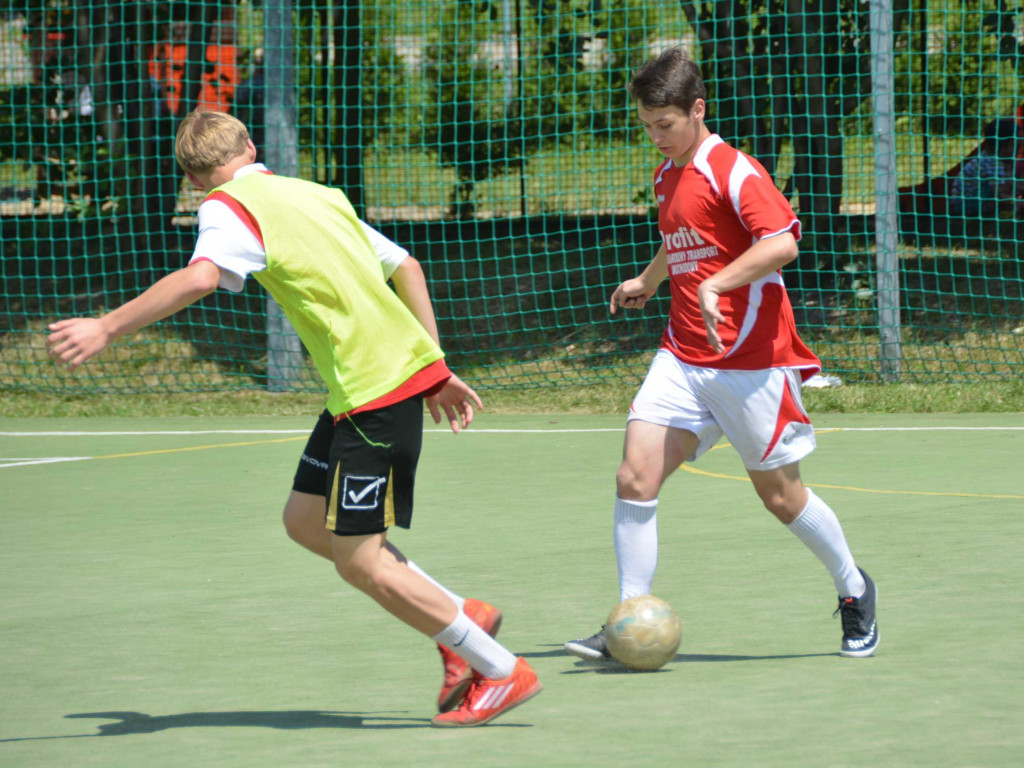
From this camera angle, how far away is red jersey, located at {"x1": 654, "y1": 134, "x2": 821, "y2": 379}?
4637mm

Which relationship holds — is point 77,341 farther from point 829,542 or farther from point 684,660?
point 829,542

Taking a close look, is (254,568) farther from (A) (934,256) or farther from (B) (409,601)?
(A) (934,256)

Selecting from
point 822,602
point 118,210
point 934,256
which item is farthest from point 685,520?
point 118,210

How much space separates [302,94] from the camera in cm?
1720

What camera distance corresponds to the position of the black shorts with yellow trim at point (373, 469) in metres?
3.96

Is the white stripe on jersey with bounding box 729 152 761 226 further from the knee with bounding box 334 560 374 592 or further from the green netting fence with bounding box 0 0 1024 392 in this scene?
the green netting fence with bounding box 0 0 1024 392

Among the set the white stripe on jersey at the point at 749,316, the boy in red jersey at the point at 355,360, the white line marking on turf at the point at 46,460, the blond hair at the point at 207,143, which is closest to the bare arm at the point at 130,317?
the boy in red jersey at the point at 355,360

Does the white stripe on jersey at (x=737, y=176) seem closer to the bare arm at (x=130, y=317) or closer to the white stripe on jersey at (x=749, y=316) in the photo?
the white stripe on jersey at (x=749, y=316)

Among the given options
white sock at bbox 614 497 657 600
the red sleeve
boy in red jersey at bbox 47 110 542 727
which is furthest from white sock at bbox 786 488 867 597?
boy in red jersey at bbox 47 110 542 727

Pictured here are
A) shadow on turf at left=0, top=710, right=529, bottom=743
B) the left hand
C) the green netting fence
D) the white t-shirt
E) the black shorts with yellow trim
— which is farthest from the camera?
the green netting fence

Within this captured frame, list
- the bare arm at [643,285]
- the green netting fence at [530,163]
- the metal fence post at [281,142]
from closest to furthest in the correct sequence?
the bare arm at [643,285], the metal fence post at [281,142], the green netting fence at [530,163]

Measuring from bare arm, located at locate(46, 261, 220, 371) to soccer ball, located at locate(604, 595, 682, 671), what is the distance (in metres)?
1.60

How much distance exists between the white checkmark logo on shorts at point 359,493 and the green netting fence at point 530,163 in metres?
8.52

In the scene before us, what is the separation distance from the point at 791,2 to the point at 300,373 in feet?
18.3
